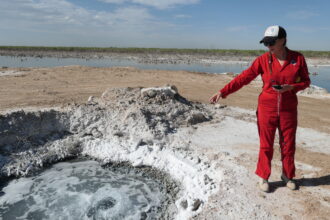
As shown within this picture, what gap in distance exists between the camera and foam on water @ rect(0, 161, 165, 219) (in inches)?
163

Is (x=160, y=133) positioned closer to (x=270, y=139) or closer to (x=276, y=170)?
(x=276, y=170)

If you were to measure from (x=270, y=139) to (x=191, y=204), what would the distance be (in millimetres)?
1345

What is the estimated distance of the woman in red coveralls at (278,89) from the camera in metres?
3.25

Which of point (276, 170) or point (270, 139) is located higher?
point (270, 139)

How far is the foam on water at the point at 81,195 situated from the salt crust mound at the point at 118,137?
1.09 ft

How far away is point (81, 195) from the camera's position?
15.1 feet

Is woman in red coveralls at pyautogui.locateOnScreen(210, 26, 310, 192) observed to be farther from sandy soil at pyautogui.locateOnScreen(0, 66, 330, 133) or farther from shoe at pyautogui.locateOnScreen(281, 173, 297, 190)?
sandy soil at pyautogui.locateOnScreen(0, 66, 330, 133)

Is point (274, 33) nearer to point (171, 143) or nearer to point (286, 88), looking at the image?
point (286, 88)

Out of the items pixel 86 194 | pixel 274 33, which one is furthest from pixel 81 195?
pixel 274 33

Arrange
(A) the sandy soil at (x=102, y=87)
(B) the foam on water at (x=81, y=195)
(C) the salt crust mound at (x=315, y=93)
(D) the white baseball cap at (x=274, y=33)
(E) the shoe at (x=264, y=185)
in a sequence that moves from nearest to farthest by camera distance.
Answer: (D) the white baseball cap at (x=274, y=33) → (E) the shoe at (x=264, y=185) → (B) the foam on water at (x=81, y=195) → (A) the sandy soil at (x=102, y=87) → (C) the salt crust mound at (x=315, y=93)

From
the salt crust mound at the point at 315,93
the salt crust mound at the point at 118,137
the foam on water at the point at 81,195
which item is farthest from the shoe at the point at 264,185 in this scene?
the salt crust mound at the point at 315,93

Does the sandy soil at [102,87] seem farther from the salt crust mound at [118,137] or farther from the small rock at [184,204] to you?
the small rock at [184,204]

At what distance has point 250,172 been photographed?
446 centimetres

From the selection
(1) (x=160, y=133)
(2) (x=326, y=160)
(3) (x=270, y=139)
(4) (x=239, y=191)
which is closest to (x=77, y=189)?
(1) (x=160, y=133)
